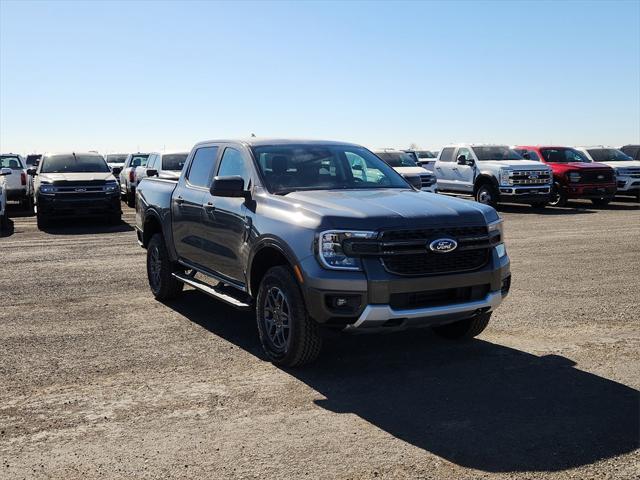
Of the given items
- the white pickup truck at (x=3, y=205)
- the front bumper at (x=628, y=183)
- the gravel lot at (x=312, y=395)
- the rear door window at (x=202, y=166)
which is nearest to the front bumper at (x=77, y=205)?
the white pickup truck at (x=3, y=205)

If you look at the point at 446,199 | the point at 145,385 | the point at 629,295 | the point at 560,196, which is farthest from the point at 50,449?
the point at 560,196

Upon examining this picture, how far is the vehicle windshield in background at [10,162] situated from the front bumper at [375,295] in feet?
65.2

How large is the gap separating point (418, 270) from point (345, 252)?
0.58 m

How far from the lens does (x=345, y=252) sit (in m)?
5.41

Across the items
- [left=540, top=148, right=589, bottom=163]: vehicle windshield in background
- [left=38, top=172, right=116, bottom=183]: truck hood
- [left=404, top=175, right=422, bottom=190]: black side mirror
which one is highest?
[left=540, top=148, right=589, bottom=163]: vehicle windshield in background

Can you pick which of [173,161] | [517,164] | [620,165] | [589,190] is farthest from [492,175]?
[173,161]

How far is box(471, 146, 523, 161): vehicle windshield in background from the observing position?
74.2ft

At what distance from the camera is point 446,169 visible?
23828mm

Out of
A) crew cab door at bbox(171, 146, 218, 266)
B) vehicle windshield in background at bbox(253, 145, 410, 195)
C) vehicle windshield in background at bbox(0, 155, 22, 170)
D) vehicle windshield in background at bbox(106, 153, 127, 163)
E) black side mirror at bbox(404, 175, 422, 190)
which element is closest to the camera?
vehicle windshield in background at bbox(253, 145, 410, 195)

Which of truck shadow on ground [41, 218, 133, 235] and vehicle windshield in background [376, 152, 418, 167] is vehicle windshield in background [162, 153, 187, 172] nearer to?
truck shadow on ground [41, 218, 133, 235]

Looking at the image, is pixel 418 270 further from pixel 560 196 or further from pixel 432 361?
pixel 560 196

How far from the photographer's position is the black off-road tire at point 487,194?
21.6 metres

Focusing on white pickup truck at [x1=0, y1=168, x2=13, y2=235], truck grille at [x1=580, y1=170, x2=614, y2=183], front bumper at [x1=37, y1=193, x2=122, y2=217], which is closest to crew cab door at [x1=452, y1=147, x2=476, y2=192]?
truck grille at [x1=580, y1=170, x2=614, y2=183]

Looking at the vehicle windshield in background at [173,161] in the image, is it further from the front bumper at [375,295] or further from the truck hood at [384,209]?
the front bumper at [375,295]
